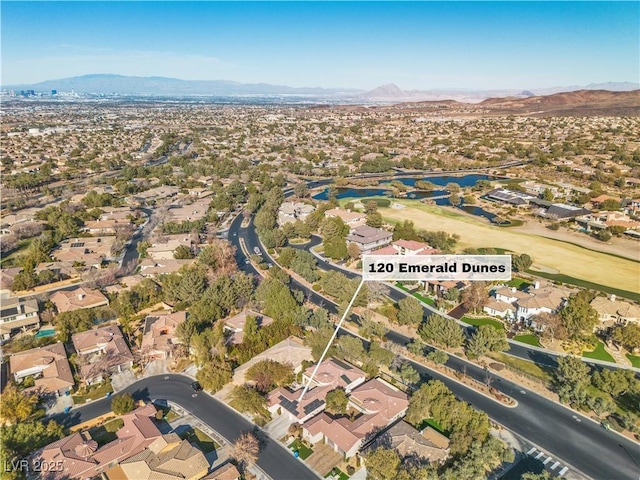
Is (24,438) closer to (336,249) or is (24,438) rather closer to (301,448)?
(301,448)

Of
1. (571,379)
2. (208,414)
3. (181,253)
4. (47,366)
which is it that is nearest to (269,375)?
(208,414)

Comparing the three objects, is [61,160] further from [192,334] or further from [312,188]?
[192,334]

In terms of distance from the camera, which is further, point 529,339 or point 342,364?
point 529,339

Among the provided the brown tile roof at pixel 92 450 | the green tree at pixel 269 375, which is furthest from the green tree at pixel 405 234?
the brown tile roof at pixel 92 450

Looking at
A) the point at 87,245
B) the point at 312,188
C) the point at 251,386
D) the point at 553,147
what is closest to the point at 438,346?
the point at 251,386

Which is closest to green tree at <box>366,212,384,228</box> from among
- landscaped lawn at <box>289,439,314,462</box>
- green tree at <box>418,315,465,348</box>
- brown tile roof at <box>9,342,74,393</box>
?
green tree at <box>418,315,465,348</box>
